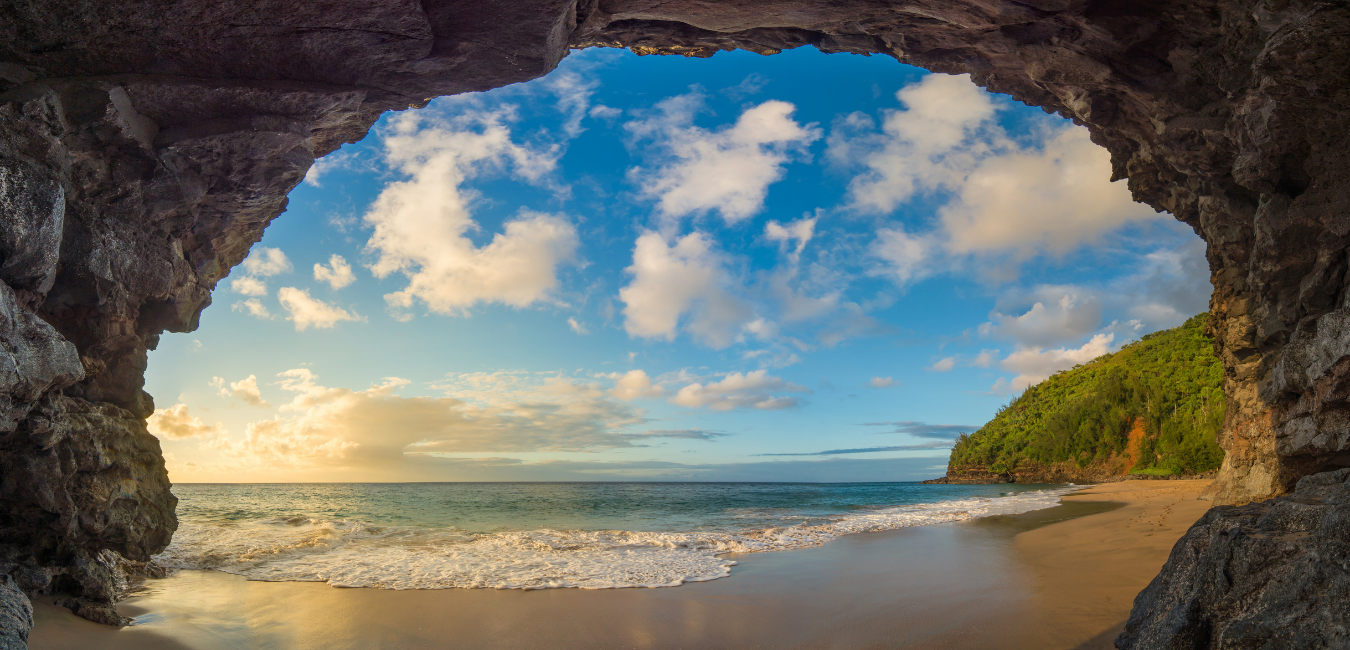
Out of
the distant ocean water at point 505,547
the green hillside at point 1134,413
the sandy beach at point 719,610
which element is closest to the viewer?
the sandy beach at point 719,610

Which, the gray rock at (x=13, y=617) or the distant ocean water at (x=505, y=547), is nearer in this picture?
the gray rock at (x=13, y=617)

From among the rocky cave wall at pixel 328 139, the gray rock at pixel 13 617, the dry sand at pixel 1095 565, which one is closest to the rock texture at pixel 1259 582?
the dry sand at pixel 1095 565

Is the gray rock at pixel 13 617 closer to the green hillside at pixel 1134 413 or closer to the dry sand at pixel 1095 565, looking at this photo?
the dry sand at pixel 1095 565

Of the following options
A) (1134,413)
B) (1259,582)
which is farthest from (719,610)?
(1134,413)

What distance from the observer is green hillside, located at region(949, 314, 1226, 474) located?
1151 inches

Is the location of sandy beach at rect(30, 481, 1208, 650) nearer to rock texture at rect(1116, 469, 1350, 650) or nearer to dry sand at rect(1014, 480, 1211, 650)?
dry sand at rect(1014, 480, 1211, 650)

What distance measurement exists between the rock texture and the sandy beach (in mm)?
1324

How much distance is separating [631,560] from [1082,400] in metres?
43.9

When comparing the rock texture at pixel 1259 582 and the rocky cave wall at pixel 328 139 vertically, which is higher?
Result: the rocky cave wall at pixel 328 139

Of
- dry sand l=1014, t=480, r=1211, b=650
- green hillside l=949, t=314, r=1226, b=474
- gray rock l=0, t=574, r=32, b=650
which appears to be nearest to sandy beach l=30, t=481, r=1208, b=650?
dry sand l=1014, t=480, r=1211, b=650

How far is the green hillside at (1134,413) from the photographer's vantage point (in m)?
29.2

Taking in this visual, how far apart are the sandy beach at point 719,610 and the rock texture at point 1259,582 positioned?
52.1 inches

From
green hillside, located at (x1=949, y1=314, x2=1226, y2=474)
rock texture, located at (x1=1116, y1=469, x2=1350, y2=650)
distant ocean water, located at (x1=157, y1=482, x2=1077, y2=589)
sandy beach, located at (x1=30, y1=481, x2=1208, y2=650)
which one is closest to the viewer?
rock texture, located at (x1=1116, y1=469, x2=1350, y2=650)

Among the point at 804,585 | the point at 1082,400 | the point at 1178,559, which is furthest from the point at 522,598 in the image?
the point at 1082,400
